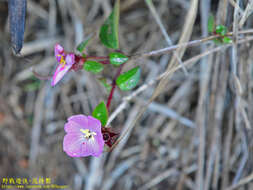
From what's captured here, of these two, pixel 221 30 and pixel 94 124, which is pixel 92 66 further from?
pixel 221 30

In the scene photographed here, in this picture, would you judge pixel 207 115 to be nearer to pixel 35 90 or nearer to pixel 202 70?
pixel 202 70

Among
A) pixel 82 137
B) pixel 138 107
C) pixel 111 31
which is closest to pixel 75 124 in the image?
pixel 82 137

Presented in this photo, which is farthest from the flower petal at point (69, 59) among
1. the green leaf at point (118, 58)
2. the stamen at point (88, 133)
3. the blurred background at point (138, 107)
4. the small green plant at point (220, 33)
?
the small green plant at point (220, 33)

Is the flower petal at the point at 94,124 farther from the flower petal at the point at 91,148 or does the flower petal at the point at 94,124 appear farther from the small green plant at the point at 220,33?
the small green plant at the point at 220,33

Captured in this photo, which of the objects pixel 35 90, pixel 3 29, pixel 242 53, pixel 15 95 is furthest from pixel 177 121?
pixel 3 29

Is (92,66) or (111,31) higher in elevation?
(111,31)

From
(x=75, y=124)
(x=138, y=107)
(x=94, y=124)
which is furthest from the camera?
(x=138, y=107)
